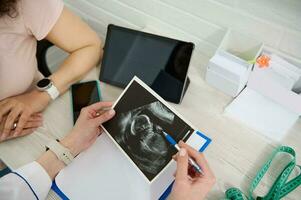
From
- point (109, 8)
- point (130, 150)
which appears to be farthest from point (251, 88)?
point (109, 8)

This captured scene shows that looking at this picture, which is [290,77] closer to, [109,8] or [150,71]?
[150,71]

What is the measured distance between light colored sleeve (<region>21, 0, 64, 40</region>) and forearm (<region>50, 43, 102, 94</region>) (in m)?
0.12

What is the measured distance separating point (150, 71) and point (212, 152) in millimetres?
314

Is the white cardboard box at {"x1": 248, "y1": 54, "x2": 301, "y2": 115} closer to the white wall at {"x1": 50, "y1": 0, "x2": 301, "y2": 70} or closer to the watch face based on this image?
the white wall at {"x1": 50, "y1": 0, "x2": 301, "y2": 70}

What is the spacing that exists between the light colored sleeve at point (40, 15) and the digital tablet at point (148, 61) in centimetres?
18

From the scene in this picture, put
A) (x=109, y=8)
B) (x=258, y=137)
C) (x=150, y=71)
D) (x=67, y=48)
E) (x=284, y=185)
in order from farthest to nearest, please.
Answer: (x=109, y=8) < (x=67, y=48) < (x=150, y=71) < (x=258, y=137) < (x=284, y=185)

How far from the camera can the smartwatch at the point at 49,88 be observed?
968 millimetres

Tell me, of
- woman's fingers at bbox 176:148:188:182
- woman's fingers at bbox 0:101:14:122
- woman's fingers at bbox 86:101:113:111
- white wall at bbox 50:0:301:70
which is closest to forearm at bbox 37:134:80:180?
woman's fingers at bbox 86:101:113:111

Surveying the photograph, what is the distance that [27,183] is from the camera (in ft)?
2.46

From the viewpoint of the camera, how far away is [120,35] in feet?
3.26

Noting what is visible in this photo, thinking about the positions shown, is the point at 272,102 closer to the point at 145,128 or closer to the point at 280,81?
the point at 280,81

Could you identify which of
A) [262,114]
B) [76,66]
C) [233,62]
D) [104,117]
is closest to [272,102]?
[262,114]

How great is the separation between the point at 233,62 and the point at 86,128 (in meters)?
0.45

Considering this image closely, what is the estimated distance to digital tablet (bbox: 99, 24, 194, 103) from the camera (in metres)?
0.89
